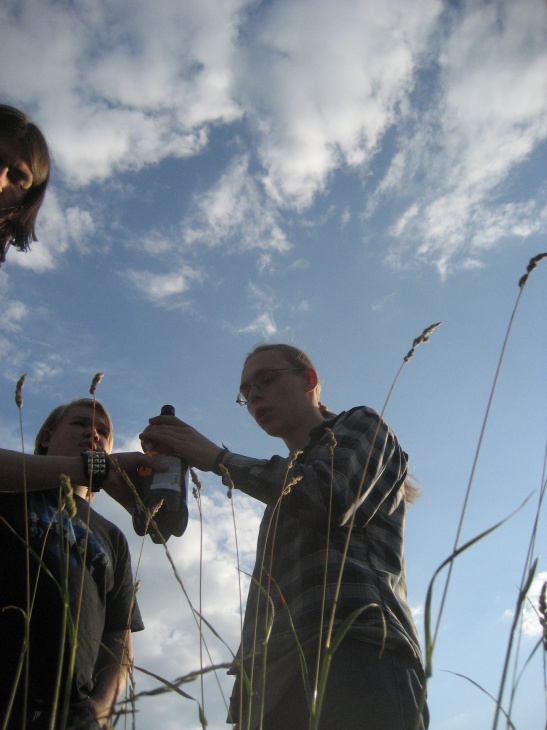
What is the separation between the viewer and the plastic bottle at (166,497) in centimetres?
211

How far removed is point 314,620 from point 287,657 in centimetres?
14

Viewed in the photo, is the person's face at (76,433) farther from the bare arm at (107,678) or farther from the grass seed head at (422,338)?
the grass seed head at (422,338)

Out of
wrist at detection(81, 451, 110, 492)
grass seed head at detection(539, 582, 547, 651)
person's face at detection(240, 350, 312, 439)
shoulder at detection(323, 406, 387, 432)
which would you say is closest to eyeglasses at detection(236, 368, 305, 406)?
person's face at detection(240, 350, 312, 439)

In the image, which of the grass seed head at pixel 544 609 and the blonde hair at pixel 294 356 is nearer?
the grass seed head at pixel 544 609

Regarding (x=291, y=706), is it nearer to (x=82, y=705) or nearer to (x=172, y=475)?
(x=82, y=705)

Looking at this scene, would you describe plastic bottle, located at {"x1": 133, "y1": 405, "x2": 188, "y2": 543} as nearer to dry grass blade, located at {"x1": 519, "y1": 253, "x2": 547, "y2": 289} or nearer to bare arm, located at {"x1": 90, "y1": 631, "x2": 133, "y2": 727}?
bare arm, located at {"x1": 90, "y1": 631, "x2": 133, "y2": 727}

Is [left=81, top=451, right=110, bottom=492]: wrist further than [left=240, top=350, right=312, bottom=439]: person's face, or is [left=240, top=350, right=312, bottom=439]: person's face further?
[left=240, top=350, right=312, bottom=439]: person's face

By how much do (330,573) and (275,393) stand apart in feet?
3.53

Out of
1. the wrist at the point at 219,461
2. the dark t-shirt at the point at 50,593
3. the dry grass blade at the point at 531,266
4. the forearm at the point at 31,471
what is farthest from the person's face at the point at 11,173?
the dry grass blade at the point at 531,266

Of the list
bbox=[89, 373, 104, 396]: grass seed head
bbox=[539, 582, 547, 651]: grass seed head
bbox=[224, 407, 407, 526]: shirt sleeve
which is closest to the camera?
bbox=[539, 582, 547, 651]: grass seed head

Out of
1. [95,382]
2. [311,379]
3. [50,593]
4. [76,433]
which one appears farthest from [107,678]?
[311,379]

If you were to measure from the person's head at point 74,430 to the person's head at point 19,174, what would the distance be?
77cm

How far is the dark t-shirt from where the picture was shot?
1.71 metres

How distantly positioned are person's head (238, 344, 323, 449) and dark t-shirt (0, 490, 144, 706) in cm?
93
